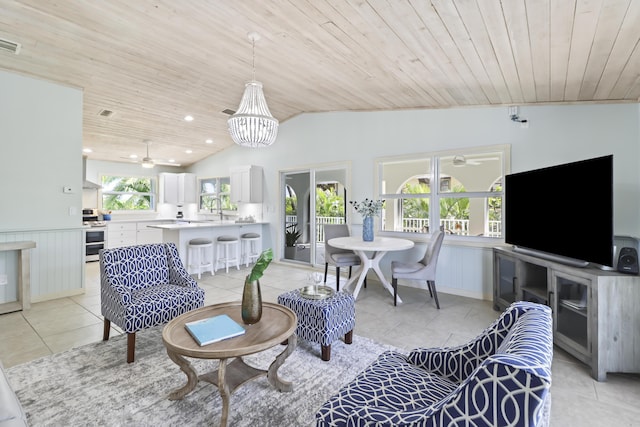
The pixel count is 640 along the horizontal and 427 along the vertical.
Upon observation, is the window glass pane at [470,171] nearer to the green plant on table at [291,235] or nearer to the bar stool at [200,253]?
the green plant on table at [291,235]

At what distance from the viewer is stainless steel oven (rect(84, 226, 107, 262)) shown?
21.7 ft

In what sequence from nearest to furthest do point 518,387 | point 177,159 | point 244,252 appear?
1. point 518,387
2. point 244,252
3. point 177,159

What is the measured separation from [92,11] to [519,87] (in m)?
4.07

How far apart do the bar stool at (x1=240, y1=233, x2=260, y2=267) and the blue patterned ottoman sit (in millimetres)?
3745

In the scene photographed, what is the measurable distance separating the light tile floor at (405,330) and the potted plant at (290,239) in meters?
1.50

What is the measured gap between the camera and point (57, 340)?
2.80 meters

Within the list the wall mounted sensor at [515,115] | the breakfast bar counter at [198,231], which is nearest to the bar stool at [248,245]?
the breakfast bar counter at [198,231]

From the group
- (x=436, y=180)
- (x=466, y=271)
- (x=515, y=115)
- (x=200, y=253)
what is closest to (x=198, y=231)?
(x=200, y=253)

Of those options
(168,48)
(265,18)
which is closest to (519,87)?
(265,18)

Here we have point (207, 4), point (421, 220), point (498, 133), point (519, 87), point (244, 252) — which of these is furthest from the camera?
point (244, 252)

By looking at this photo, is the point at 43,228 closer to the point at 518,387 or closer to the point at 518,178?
the point at 518,387

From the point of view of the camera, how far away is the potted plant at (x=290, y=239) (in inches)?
251

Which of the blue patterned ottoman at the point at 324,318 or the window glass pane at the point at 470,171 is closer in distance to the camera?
the blue patterned ottoman at the point at 324,318

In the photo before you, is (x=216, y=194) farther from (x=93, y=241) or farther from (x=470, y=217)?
(x=470, y=217)
